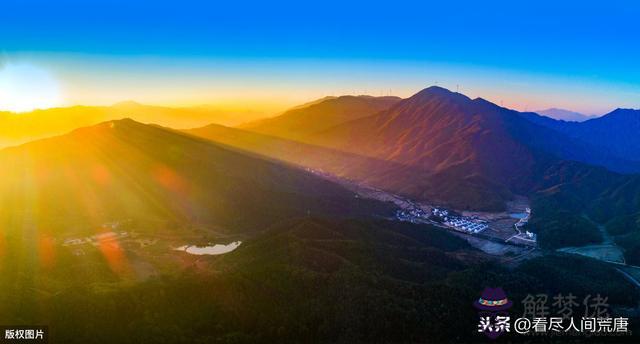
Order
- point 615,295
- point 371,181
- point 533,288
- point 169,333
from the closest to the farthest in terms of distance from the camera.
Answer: point 169,333, point 533,288, point 615,295, point 371,181

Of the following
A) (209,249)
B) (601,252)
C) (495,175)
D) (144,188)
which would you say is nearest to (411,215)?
(601,252)

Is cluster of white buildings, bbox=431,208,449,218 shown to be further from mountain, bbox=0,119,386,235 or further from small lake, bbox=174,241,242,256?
small lake, bbox=174,241,242,256

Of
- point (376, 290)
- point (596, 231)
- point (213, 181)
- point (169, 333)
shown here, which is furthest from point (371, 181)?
point (169, 333)

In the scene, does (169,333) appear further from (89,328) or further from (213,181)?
(213,181)

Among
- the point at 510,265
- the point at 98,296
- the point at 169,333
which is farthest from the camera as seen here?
the point at 510,265

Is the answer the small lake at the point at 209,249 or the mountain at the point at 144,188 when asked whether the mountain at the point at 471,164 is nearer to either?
the mountain at the point at 144,188

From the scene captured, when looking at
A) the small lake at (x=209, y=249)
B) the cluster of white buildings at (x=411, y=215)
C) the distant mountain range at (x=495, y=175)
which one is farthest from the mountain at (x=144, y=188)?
the distant mountain range at (x=495, y=175)

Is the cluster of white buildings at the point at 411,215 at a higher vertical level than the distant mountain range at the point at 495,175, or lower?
lower
